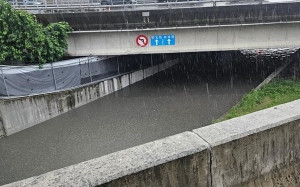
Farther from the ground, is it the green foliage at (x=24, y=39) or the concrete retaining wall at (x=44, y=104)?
the green foliage at (x=24, y=39)

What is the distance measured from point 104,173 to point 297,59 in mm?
26773

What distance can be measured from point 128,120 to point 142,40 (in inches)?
275

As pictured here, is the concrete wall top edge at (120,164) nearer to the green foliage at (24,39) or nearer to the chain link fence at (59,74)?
the chain link fence at (59,74)

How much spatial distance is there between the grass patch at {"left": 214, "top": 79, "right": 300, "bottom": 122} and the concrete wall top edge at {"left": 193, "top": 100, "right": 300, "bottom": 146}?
10260 mm

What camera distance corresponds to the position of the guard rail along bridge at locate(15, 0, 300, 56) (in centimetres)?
1833

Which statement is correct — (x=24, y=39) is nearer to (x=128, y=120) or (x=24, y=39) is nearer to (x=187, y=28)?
(x=128, y=120)

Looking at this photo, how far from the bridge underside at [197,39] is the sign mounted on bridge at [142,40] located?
22 centimetres

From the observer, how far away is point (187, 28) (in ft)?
62.8

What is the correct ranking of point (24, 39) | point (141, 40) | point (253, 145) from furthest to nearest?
point (141, 40)
point (24, 39)
point (253, 145)

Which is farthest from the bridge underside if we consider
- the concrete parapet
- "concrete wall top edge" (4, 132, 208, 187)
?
"concrete wall top edge" (4, 132, 208, 187)

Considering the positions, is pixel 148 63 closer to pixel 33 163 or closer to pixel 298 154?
pixel 33 163

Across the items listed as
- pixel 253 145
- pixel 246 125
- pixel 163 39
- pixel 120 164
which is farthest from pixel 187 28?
pixel 120 164

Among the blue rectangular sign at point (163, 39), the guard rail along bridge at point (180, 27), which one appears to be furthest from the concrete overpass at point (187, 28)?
the blue rectangular sign at point (163, 39)

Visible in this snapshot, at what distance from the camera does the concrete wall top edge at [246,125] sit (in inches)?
115
